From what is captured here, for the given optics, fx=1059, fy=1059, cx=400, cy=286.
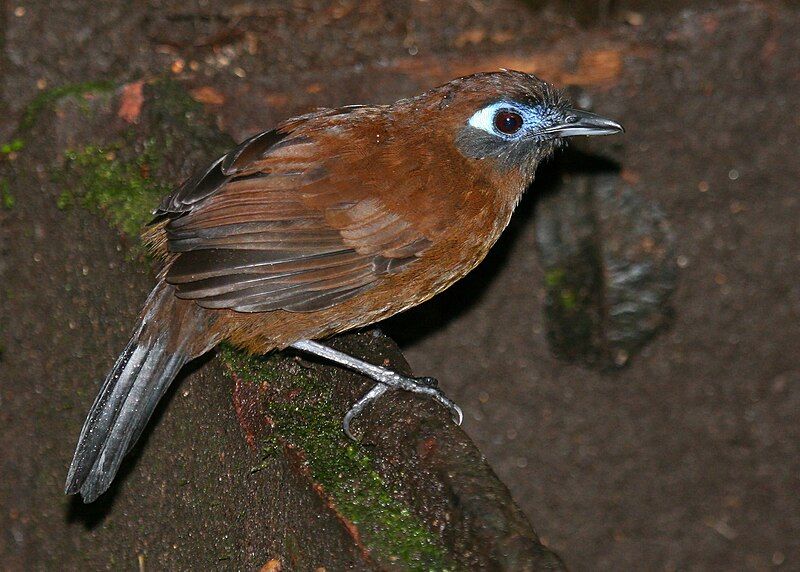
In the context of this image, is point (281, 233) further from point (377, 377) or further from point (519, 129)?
point (519, 129)

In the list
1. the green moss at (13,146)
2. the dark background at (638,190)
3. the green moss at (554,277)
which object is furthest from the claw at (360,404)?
the green moss at (13,146)

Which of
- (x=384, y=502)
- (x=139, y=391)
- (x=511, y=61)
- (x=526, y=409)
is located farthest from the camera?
(x=526, y=409)

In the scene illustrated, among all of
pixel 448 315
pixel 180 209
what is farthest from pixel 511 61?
pixel 180 209

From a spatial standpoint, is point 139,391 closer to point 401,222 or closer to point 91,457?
point 91,457

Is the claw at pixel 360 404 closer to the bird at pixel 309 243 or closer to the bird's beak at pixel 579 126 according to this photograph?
the bird at pixel 309 243

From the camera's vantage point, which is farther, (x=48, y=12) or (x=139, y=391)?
(x=48, y=12)

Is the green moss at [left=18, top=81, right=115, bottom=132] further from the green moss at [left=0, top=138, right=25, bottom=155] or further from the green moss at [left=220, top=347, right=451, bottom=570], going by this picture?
the green moss at [left=220, top=347, right=451, bottom=570]

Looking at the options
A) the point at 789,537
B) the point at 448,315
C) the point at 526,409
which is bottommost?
the point at 789,537
